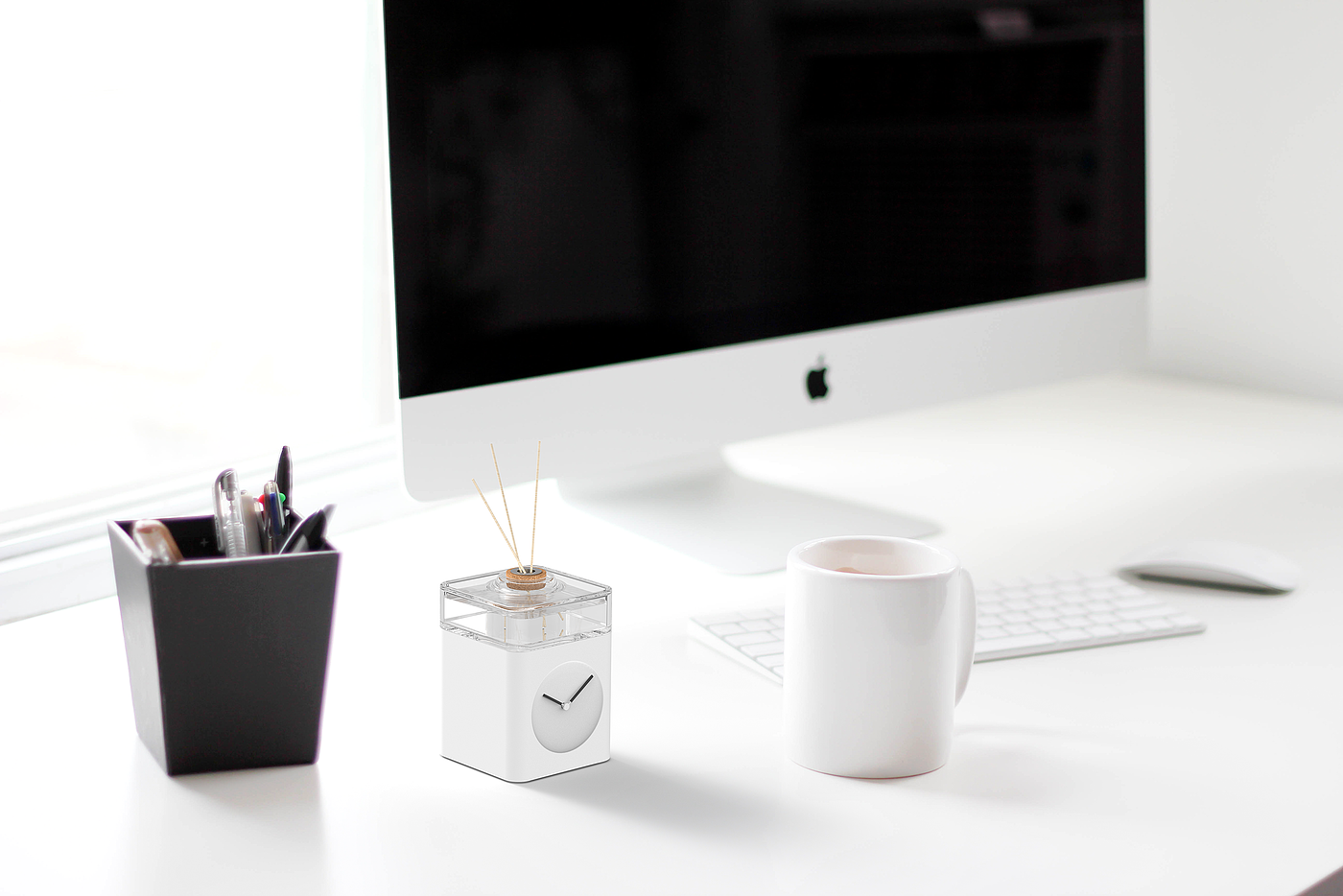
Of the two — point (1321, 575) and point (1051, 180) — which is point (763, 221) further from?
point (1321, 575)

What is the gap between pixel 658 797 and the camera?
2.01 feet

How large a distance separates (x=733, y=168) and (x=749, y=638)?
14.2 inches

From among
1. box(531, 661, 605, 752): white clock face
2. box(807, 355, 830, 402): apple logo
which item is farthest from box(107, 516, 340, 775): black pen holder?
box(807, 355, 830, 402): apple logo

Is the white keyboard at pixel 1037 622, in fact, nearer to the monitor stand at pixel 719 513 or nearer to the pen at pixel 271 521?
the monitor stand at pixel 719 513

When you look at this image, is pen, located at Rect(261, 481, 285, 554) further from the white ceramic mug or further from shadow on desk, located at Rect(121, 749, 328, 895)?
the white ceramic mug

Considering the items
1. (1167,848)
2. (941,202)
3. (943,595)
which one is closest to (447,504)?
(941,202)

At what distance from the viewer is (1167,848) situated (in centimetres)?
57

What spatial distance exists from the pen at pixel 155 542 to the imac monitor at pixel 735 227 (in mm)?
200

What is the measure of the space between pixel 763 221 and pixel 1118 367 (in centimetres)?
48

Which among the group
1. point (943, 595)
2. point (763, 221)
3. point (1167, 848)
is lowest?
point (1167, 848)

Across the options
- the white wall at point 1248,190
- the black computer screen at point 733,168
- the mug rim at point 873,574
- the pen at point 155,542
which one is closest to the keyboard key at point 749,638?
the mug rim at point 873,574

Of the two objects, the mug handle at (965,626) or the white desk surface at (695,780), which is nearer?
the white desk surface at (695,780)

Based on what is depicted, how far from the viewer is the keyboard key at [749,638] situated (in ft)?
2.56

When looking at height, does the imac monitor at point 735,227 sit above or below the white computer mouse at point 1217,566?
above
